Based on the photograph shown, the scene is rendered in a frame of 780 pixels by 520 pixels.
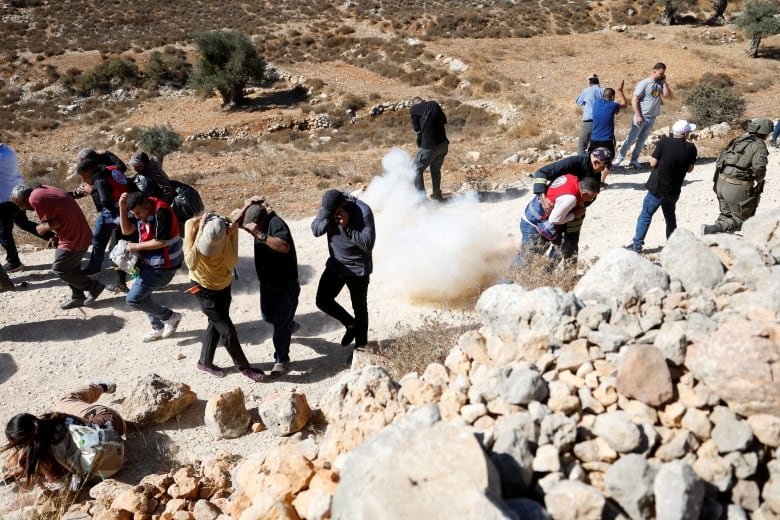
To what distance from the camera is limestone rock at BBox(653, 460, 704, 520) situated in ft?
7.19

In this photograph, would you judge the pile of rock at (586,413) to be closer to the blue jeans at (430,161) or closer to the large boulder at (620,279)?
the large boulder at (620,279)

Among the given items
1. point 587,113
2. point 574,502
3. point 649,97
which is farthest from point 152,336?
point 649,97

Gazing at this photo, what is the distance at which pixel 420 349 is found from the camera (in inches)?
175

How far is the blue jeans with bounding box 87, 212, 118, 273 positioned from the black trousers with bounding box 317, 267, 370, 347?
293 cm

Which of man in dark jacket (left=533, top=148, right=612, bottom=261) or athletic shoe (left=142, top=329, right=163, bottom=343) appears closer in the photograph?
man in dark jacket (left=533, top=148, right=612, bottom=261)

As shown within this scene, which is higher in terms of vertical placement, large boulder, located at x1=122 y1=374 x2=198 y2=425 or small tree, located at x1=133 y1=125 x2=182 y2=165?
large boulder, located at x1=122 y1=374 x2=198 y2=425

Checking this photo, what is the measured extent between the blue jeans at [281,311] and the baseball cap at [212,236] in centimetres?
69

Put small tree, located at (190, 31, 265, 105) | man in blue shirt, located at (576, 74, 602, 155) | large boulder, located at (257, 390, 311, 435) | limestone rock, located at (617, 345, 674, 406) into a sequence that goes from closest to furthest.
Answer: limestone rock, located at (617, 345, 674, 406) < large boulder, located at (257, 390, 311, 435) < man in blue shirt, located at (576, 74, 602, 155) < small tree, located at (190, 31, 265, 105)

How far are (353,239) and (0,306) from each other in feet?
15.6

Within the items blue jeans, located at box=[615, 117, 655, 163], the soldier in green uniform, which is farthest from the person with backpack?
blue jeans, located at box=[615, 117, 655, 163]

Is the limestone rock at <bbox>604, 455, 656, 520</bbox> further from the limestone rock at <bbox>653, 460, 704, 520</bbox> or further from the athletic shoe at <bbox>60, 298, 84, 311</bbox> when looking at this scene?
the athletic shoe at <bbox>60, 298, 84, 311</bbox>

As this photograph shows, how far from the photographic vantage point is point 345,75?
2569 centimetres

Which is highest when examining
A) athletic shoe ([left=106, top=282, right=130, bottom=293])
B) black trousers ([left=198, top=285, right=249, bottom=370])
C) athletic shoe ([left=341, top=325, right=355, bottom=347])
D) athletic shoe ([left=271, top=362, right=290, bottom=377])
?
black trousers ([left=198, top=285, right=249, bottom=370])

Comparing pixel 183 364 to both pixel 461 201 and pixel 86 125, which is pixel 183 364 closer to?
pixel 461 201
